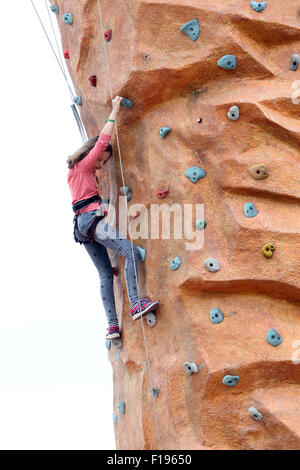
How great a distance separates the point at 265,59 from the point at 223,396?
2.33 meters

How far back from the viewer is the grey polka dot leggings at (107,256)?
17.5 feet

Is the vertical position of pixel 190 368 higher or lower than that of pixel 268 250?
lower

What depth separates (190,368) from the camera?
4.99 m

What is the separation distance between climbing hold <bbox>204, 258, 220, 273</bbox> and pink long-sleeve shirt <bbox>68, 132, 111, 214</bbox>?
3.14 ft

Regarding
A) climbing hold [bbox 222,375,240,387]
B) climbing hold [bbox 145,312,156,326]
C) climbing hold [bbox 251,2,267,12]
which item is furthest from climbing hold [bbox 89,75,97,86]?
climbing hold [bbox 222,375,240,387]

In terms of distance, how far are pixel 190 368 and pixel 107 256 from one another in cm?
120

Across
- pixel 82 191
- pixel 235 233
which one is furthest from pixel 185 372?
pixel 82 191

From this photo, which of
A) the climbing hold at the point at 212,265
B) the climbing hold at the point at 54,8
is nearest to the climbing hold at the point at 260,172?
the climbing hold at the point at 212,265

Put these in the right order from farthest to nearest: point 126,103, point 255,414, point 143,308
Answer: point 126,103
point 143,308
point 255,414

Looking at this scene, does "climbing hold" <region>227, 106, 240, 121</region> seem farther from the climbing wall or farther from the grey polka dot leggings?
the grey polka dot leggings

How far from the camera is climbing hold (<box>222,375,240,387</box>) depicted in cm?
486

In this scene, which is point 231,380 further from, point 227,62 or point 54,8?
point 54,8

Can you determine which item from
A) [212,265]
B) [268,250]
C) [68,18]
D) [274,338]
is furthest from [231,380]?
[68,18]

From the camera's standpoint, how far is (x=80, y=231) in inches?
215
